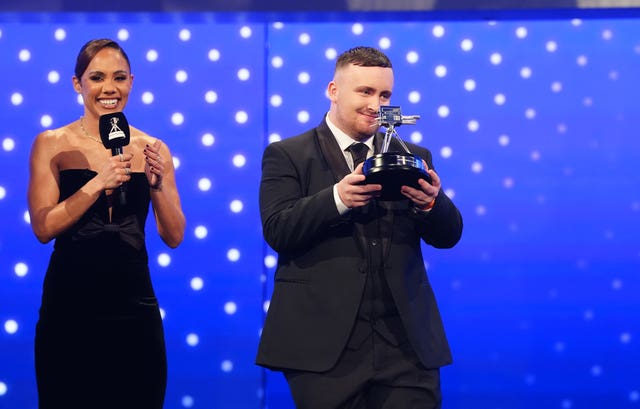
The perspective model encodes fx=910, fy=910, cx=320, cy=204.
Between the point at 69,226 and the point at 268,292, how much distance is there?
120 centimetres

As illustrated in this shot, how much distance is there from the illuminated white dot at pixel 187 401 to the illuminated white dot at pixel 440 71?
179 centimetres

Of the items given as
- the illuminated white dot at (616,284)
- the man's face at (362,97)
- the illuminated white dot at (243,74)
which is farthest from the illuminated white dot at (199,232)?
the illuminated white dot at (616,284)

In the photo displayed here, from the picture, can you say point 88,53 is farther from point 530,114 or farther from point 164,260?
point 530,114

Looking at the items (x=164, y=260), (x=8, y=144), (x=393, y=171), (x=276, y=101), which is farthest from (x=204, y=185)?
(x=393, y=171)

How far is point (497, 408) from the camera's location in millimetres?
3982

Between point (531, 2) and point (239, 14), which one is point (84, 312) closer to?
point (239, 14)

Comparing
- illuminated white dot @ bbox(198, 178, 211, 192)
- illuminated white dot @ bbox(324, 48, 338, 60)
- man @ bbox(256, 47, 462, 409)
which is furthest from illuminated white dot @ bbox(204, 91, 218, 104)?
man @ bbox(256, 47, 462, 409)

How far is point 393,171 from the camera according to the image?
238 centimetres

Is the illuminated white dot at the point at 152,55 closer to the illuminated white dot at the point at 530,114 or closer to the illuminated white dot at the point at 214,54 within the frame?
the illuminated white dot at the point at 214,54

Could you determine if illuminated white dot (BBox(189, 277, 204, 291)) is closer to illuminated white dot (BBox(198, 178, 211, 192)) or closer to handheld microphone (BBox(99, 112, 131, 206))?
illuminated white dot (BBox(198, 178, 211, 192))

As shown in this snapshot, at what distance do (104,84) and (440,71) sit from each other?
5.18 feet

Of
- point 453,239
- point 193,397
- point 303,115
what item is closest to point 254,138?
point 303,115

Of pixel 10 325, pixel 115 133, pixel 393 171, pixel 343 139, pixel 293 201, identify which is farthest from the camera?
pixel 10 325

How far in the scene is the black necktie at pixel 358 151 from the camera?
2.74m
